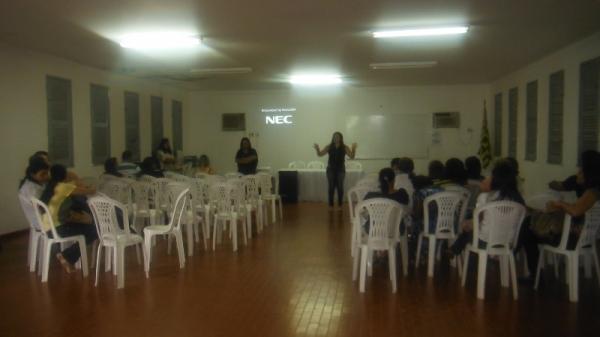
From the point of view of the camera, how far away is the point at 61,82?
28.6ft

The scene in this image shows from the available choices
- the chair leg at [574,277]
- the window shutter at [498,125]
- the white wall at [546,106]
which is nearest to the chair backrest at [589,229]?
the chair leg at [574,277]

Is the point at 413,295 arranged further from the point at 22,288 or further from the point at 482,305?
the point at 22,288

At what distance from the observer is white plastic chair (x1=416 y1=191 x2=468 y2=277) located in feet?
16.9

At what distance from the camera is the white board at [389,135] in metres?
13.4

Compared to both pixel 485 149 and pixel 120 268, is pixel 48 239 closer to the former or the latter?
pixel 120 268

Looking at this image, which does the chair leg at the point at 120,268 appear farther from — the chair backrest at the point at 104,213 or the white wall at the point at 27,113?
the white wall at the point at 27,113

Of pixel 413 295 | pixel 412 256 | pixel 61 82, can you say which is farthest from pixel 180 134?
pixel 413 295

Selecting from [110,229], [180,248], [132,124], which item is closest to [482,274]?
[180,248]

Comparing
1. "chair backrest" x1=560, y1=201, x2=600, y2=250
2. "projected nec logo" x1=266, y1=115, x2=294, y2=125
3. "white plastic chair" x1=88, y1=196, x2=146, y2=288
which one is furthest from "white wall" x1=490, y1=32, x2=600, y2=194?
"white plastic chair" x1=88, y1=196, x2=146, y2=288

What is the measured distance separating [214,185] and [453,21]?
3706 millimetres

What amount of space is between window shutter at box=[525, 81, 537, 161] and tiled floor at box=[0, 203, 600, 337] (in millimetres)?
4798

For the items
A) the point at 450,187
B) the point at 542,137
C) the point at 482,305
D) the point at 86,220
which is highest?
the point at 542,137

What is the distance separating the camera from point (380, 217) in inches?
187

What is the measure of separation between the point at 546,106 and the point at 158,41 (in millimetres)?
6599
